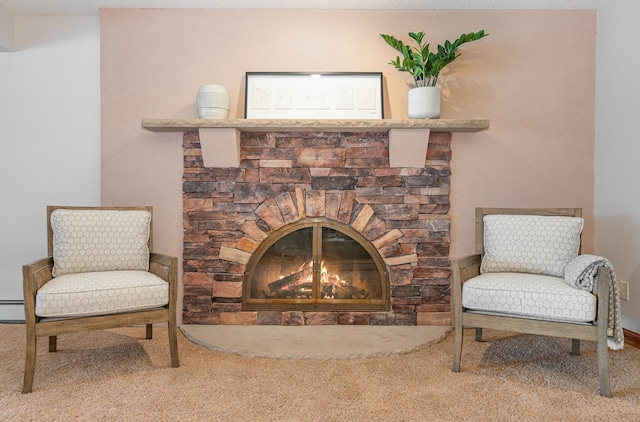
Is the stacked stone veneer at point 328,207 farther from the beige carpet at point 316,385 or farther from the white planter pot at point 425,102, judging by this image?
the beige carpet at point 316,385

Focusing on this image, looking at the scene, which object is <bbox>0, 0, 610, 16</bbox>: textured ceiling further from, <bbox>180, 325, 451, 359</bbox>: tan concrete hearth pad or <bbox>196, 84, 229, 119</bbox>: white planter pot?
<bbox>180, 325, 451, 359</bbox>: tan concrete hearth pad

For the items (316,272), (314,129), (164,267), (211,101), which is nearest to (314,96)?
(314,129)

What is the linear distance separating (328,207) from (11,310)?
2.39m

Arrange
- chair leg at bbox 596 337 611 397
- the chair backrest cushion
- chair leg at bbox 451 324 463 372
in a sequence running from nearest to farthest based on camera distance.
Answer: chair leg at bbox 596 337 611 397
chair leg at bbox 451 324 463 372
the chair backrest cushion

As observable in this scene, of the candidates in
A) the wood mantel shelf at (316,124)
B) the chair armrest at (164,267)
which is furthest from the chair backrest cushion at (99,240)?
the wood mantel shelf at (316,124)

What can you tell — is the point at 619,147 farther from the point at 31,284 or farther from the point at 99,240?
the point at 31,284

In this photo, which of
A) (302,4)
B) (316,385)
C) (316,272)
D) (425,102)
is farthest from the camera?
(316,272)

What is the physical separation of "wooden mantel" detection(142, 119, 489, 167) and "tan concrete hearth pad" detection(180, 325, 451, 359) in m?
1.09

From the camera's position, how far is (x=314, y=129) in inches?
117

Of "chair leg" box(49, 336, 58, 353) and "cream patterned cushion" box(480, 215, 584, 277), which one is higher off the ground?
"cream patterned cushion" box(480, 215, 584, 277)

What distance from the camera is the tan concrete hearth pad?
253cm

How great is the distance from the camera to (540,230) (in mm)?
2559

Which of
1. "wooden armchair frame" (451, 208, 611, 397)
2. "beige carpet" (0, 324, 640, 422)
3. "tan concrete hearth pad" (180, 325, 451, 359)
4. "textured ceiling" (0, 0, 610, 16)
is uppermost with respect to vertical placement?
"textured ceiling" (0, 0, 610, 16)

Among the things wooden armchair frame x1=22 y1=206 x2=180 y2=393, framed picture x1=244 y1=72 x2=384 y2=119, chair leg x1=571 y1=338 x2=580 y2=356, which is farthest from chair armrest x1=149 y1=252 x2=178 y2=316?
chair leg x1=571 y1=338 x2=580 y2=356
